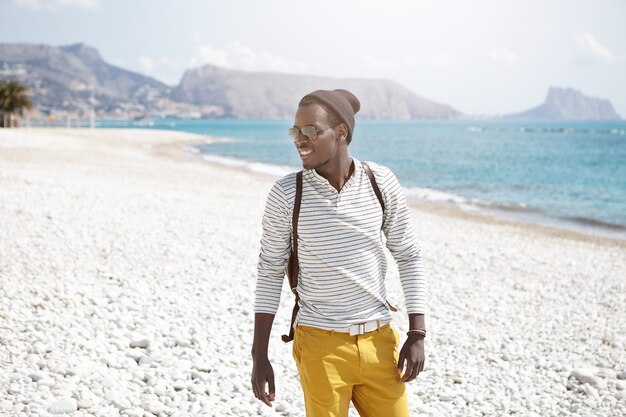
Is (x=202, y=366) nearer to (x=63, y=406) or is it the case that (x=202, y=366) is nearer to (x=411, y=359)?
(x=63, y=406)

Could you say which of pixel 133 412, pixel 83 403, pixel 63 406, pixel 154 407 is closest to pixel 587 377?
pixel 154 407

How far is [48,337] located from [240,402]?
206 centimetres

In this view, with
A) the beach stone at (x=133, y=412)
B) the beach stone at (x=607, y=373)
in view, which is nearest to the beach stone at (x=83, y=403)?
the beach stone at (x=133, y=412)

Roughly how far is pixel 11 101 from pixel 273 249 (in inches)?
2142

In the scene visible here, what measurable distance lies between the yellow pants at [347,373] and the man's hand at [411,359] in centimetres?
3

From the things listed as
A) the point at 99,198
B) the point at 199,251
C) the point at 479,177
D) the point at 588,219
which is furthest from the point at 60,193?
the point at 479,177

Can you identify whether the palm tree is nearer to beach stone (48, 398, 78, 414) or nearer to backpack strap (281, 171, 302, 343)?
beach stone (48, 398, 78, 414)

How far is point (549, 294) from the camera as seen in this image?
9.50m

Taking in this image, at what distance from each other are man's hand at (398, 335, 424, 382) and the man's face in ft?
2.79

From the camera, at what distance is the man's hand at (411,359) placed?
248cm

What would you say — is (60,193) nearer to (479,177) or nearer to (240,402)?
(240,402)

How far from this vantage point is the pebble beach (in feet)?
15.8

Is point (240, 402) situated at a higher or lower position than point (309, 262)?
lower

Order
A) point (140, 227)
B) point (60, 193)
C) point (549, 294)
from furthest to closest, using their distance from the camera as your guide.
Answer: point (60, 193) → point (140, 227) → point (549, 294)
